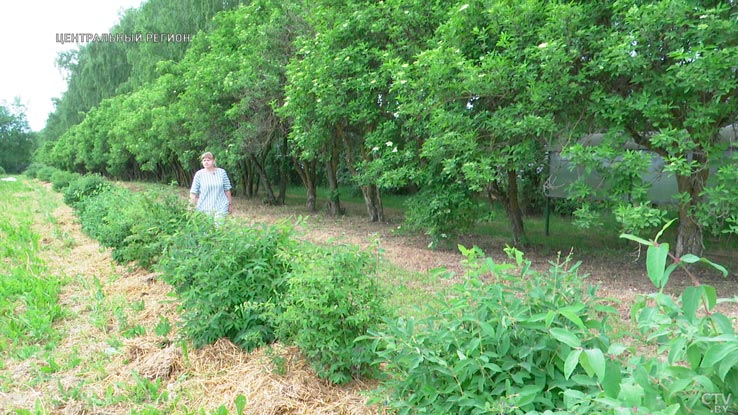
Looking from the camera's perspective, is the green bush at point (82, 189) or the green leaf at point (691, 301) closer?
the green leaf at point (691, 301)

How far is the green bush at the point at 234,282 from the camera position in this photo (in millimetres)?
3605

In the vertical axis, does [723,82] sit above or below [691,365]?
above

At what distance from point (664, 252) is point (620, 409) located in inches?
16.6

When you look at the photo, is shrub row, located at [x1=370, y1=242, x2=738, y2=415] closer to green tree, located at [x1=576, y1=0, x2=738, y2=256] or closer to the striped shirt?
green tree, located at [x1=576, y1=0, x2=738, y2=256]

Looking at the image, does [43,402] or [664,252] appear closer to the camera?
[664,252]

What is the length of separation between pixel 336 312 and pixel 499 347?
106 centimetres

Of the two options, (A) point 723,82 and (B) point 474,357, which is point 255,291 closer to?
Answer: (B) point 474,357

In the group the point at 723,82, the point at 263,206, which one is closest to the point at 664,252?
the point at 723,82

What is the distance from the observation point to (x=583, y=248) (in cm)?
970

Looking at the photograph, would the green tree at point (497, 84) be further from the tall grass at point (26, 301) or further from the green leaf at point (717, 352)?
the green leaf at point (717, 352)

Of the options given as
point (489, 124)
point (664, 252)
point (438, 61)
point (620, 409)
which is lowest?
point (620, 409)

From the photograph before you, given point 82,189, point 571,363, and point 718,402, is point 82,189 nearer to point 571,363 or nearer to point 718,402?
A: point 571,363

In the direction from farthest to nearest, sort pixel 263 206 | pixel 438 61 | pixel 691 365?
pixel 263 206 < pixel 438 61 < pixel 691 365

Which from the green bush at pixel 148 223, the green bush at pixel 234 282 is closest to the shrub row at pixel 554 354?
the green bush at pixel 234 282
